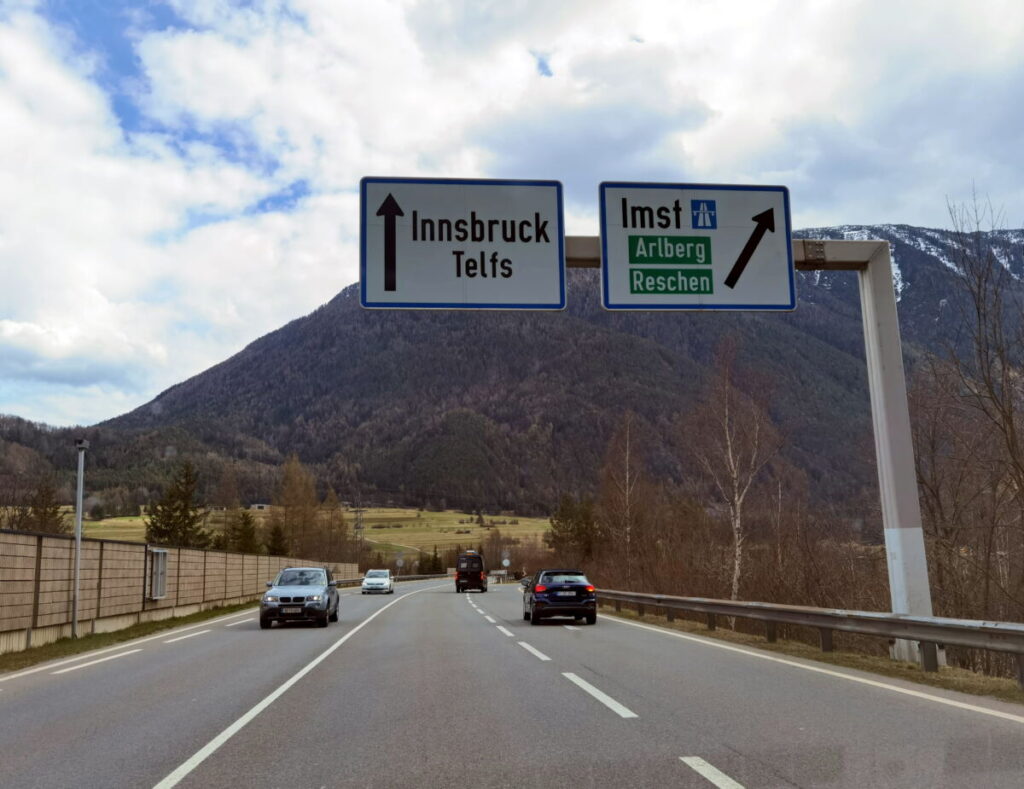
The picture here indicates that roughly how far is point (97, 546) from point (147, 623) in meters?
4.71

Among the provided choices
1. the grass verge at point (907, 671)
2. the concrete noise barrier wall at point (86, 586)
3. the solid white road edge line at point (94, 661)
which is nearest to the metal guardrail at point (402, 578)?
the concrete noise barrier wall at point (86, 586)

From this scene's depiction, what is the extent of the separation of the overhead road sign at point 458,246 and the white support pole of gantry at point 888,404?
2.30 ft

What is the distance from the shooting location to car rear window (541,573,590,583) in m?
22.1

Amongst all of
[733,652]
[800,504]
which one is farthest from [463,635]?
[800,504]

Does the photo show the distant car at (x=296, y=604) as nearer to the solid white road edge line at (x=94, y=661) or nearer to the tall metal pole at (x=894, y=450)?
the solid white road edge line at (x=94, y=661)

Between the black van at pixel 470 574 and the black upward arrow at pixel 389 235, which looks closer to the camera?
the black upward arrow at pixel 389 235

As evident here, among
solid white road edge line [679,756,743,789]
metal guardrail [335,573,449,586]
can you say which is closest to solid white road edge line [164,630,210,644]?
solid white road edge line [679,756,743,789]

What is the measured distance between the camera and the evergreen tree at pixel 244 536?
288 ft

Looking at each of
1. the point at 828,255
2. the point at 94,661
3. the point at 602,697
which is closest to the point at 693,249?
the point at 828,255

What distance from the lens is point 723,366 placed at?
106 ft

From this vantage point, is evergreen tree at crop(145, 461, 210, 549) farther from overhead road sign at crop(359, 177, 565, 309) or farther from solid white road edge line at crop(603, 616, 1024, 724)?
overhead road sign at crop(359, 177, 565, 309)

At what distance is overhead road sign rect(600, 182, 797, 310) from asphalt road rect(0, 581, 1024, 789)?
547 centimetres

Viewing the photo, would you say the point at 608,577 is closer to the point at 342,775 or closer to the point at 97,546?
the point at 97,546

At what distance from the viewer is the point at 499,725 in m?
7.45
